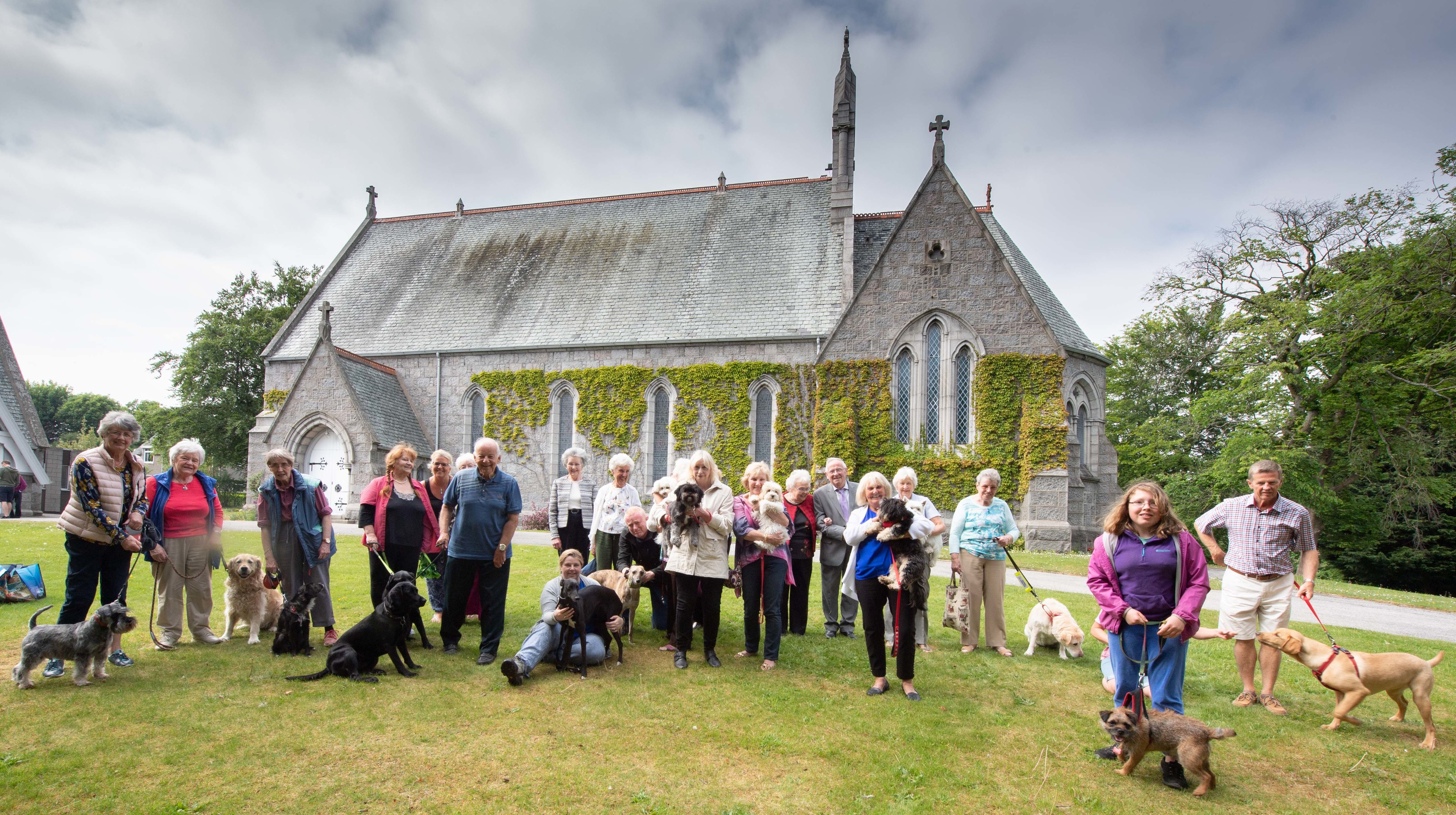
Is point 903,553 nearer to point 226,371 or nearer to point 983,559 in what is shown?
point 983,559

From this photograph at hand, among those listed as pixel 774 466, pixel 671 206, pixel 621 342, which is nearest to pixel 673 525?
pixel 774 466

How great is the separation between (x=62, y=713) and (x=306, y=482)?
8.14ft

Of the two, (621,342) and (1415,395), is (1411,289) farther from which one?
(621,342)

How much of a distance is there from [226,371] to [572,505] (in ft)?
111

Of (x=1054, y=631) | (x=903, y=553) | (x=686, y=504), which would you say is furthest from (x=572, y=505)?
(x=1054, y=631)

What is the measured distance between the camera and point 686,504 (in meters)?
6.13

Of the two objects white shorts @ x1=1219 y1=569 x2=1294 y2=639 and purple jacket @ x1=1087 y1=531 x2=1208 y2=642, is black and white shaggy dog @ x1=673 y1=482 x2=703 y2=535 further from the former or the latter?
white shorts @ x1=1219 y1=569 x2=1294 y2=639

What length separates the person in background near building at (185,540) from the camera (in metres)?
6.47

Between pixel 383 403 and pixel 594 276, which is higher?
pixel 594 276

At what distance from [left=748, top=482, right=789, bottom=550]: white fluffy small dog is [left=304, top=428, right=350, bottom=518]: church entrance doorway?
59.1 feet

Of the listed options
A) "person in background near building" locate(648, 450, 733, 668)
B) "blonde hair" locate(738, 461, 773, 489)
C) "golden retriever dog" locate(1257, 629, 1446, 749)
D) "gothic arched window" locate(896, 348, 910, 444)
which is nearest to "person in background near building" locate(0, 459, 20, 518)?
"person in background near building" locate(648, 450, 733, 668)

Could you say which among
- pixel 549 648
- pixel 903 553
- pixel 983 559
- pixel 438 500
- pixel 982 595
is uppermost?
pixel 438 500

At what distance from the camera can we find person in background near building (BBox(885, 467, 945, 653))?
19.8 feet

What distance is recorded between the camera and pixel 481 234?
26.8 meters
